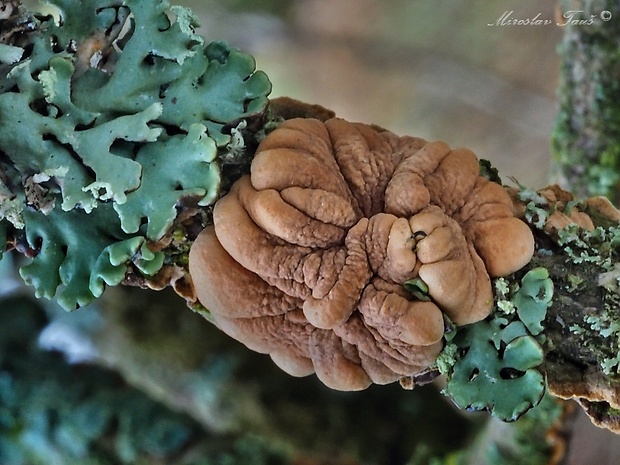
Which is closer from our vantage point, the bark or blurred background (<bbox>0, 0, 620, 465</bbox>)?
the bark

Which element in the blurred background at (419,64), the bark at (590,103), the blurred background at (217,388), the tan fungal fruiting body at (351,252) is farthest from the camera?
the blurred background at (419,64)

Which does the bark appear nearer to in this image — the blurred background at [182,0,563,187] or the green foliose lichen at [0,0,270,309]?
the green foliose lichen at [0,0,270,309]

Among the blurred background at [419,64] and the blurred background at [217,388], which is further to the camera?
the blurred background at [419,64]

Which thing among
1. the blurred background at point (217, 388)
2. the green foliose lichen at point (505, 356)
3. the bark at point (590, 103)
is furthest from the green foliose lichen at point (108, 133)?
the blurred background at point (217, 388)

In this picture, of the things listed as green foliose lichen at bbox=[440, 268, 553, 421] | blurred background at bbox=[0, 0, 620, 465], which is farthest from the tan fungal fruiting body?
blurred background at bbox=[0, 0, 620, 465]

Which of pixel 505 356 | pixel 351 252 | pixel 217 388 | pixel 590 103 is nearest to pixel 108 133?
pixel 351 252

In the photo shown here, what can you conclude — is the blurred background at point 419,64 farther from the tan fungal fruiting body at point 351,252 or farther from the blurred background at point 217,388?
the tan fungal fruiting body at point 351,252

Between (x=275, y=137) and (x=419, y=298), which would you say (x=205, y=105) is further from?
(x=419, y=298)
